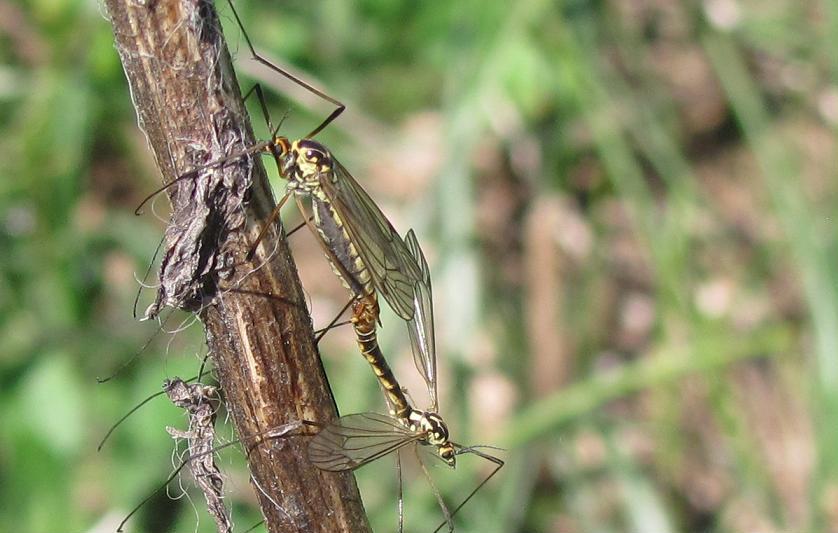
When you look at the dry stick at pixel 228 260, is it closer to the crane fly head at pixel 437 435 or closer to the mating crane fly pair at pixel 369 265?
the mating crane fly pair at pixel 369 265

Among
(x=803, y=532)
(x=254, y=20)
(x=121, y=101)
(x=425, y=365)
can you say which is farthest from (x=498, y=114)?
(x=425, y=365)

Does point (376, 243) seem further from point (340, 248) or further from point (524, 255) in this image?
point (524, 255)

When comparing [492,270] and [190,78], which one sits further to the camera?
[492,270]

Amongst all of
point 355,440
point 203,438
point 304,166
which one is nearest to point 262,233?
point 203,438

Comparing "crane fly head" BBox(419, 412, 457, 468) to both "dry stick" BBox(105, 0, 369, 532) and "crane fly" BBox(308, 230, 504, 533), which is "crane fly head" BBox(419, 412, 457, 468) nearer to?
"crane fly" BBox(308, 230, 504, 533)

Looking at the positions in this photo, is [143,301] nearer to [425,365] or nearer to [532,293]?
[532,293]

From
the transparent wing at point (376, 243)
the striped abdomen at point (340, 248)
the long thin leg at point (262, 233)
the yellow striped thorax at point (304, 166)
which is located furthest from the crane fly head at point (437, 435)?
the long thin leg at point (262, 233)
